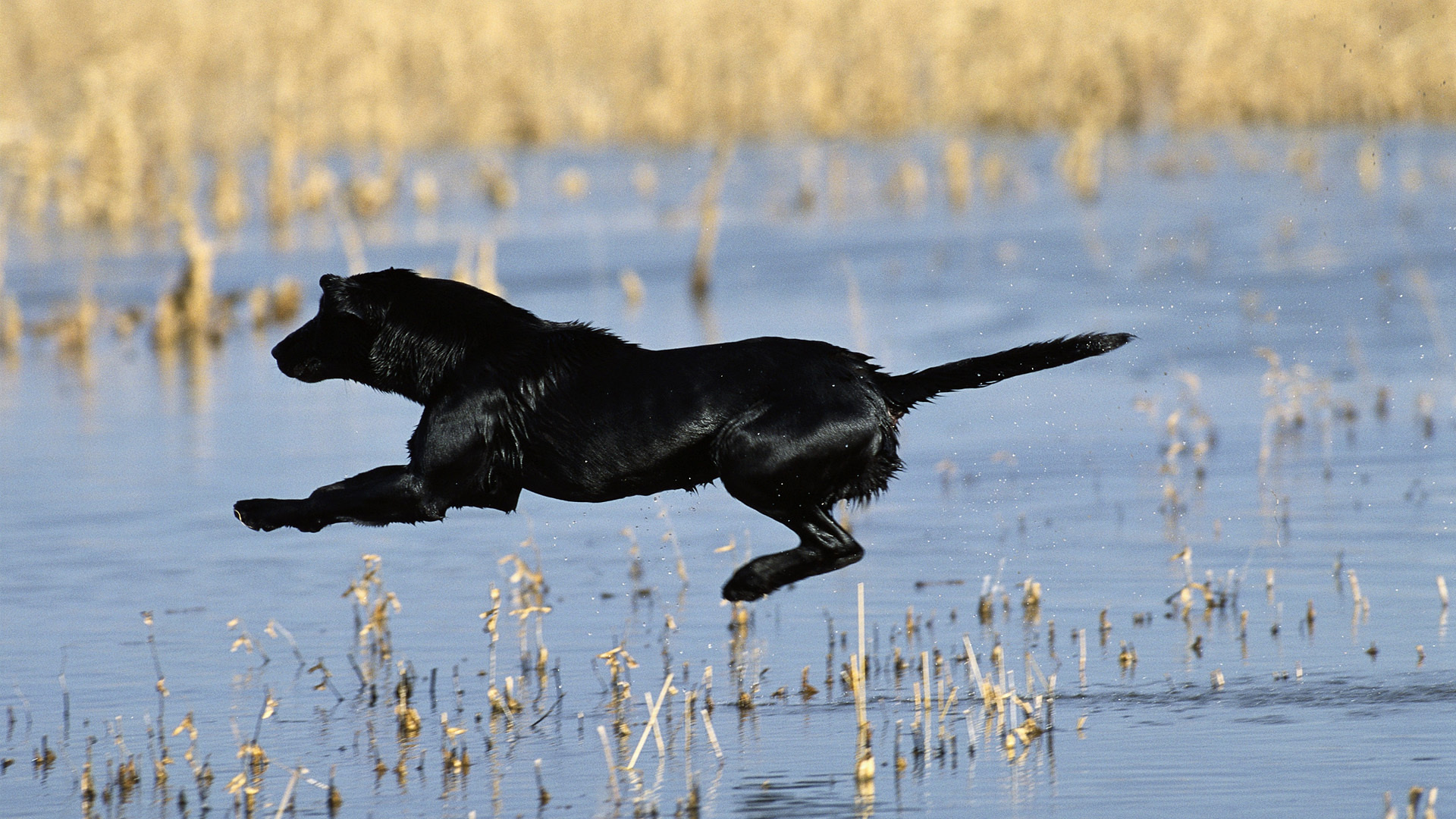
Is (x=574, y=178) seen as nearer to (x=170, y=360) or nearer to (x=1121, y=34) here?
(x=1121, y=34)

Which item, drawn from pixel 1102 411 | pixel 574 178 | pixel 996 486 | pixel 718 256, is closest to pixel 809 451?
pixel 996 486

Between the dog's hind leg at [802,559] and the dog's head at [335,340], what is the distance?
1.25 metres

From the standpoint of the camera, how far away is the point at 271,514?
5.78m

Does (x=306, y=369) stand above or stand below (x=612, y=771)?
above

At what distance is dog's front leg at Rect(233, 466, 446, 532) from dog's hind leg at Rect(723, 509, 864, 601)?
88cm

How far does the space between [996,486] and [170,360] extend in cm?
743

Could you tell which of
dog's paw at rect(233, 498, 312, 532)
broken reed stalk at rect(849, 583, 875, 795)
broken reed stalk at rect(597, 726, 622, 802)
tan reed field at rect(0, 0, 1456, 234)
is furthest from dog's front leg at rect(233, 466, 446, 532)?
tan reed field at rect(0, 0, 1456, 234)

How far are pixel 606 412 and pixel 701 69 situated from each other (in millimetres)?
20531

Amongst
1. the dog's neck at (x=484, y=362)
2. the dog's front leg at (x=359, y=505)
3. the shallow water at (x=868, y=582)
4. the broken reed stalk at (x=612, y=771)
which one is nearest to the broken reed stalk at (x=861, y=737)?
the shallow water at (x=868, y=582)

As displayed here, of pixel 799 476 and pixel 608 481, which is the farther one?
pixel 608 481

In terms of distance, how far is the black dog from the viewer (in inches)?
224

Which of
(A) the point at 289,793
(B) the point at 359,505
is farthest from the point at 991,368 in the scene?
(A) the point at 289,793

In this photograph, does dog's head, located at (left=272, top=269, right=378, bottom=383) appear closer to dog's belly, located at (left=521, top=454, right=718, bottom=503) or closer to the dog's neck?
the dog's neck

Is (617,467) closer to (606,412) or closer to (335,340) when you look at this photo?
(606,412)
